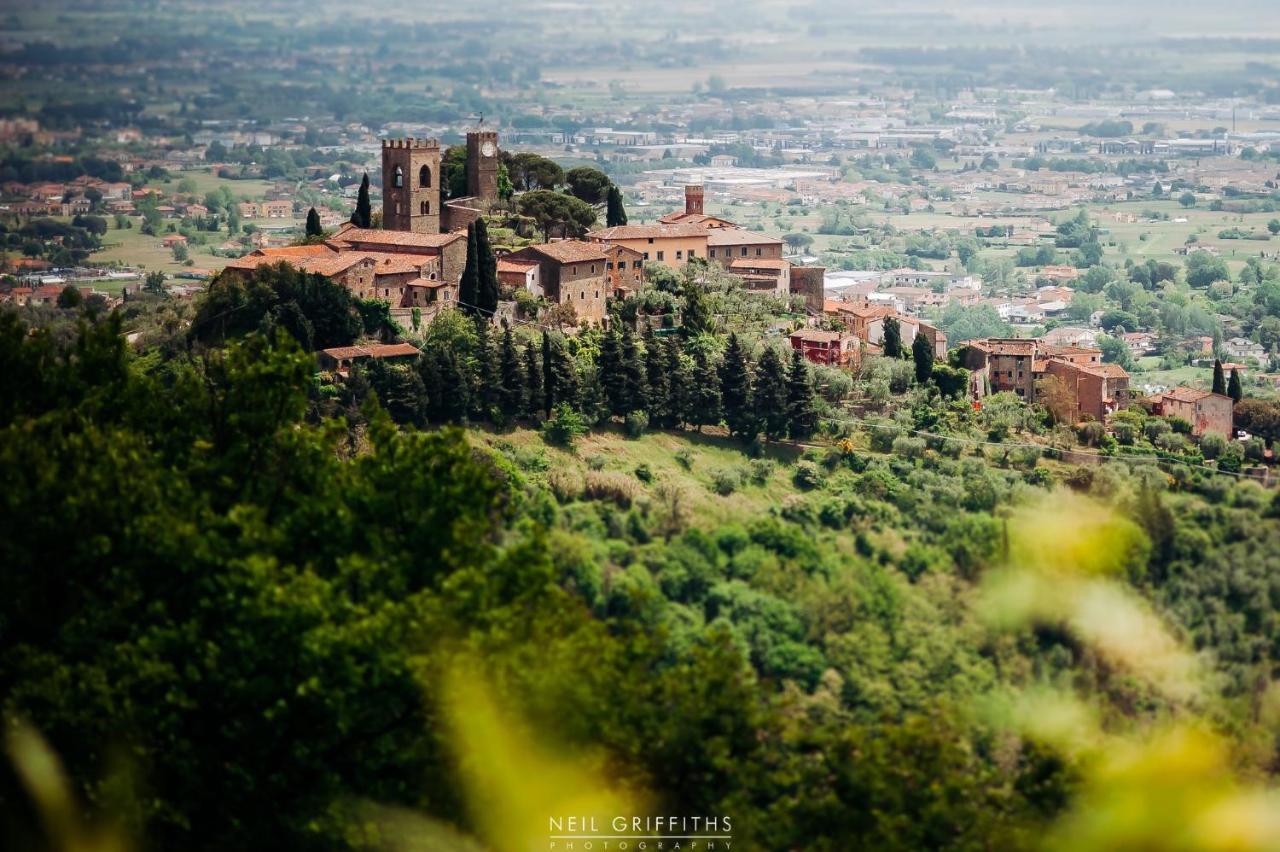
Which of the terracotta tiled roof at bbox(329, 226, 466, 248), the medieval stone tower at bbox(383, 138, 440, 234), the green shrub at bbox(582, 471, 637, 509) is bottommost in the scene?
the green shrub at bbox(582, 471, 637, 509)

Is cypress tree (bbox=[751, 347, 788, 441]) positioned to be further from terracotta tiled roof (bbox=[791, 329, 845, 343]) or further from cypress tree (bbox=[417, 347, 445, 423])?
cypress tree (bbox=[417, 347, 445, 423])

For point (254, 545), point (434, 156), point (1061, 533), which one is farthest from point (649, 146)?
point (254, 545)

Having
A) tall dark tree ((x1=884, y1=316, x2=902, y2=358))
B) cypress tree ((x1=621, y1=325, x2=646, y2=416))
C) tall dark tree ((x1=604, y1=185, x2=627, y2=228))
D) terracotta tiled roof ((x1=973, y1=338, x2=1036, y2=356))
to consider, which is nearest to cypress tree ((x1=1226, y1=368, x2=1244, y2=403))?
terracotta tiled roof ((x1=973, y1=338, x2=1036, y2=356))

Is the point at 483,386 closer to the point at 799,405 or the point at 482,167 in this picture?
the point at 799,405

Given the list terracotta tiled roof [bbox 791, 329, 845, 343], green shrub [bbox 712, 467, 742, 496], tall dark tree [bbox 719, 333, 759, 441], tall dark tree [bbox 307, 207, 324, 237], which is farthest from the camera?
tall dark tree [bbox 307, 207, 324, 237]

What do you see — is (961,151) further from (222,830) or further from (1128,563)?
(222,830)
